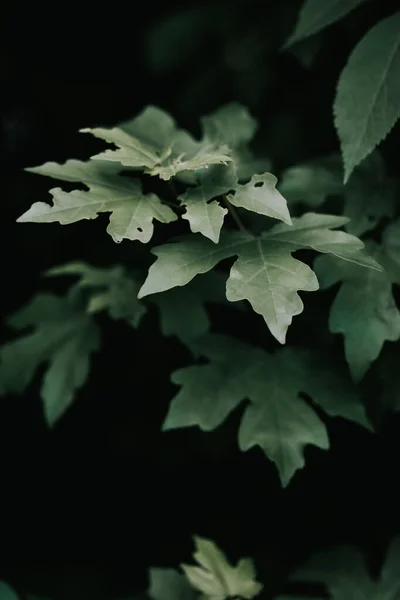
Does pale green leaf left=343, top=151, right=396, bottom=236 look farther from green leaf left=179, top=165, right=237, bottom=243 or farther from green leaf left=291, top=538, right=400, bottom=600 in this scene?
green leaf left=291, top=538, right=400, bottom=600

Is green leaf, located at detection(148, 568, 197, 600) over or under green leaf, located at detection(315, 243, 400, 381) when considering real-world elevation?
under

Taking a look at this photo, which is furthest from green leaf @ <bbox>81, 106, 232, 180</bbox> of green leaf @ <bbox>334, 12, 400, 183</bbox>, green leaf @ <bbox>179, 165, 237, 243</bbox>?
green leaf @ <bbox>334, 12, 400, 183</bbox>

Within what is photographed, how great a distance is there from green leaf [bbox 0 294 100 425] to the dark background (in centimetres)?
17

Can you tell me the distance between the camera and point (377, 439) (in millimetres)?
1914

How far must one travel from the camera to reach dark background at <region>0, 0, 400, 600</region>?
203 centimetres

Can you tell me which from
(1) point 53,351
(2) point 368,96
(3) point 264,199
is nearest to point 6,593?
(1) point 53,351

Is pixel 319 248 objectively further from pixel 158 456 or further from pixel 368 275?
pixel 158 456

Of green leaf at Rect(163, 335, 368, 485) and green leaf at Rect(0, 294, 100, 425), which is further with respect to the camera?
green leaf at Rect(0, 294, 100, 425)

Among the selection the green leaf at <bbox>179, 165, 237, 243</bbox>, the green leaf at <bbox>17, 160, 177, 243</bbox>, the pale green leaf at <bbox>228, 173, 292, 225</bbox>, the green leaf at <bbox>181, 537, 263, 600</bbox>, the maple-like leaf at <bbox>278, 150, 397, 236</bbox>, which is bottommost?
the green leaf at <bbox>181, 537, 263, 600</bbox>

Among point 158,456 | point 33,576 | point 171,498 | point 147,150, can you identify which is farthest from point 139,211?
point 33,576

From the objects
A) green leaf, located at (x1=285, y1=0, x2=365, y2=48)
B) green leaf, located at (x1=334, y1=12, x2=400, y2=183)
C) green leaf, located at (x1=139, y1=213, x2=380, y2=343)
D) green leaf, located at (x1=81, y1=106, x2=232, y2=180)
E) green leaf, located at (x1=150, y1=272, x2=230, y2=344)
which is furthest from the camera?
green leaf, located at (x1=150, y1=272, x2=230, y2=344)

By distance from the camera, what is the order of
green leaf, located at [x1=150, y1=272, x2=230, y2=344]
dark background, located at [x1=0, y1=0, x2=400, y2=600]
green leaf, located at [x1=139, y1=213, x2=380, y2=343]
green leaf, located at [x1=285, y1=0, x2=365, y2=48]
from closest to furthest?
green leaf, located at [x1=139, y1=213, x2=380, y2=343]
green leaf, located at [x1=285, y1=0, x2=365, y2=48]
green leaf, located at [x1=150, y1=272, x2=230, y2=344]
dark background, located at [x1=0, y1=0, x2=400, y2=600]

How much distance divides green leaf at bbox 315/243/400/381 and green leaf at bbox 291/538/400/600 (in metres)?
0.59

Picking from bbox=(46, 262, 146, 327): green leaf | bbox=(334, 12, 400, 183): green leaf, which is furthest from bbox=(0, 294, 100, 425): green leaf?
bbox=(334, 12, 400, 183): green leaf
